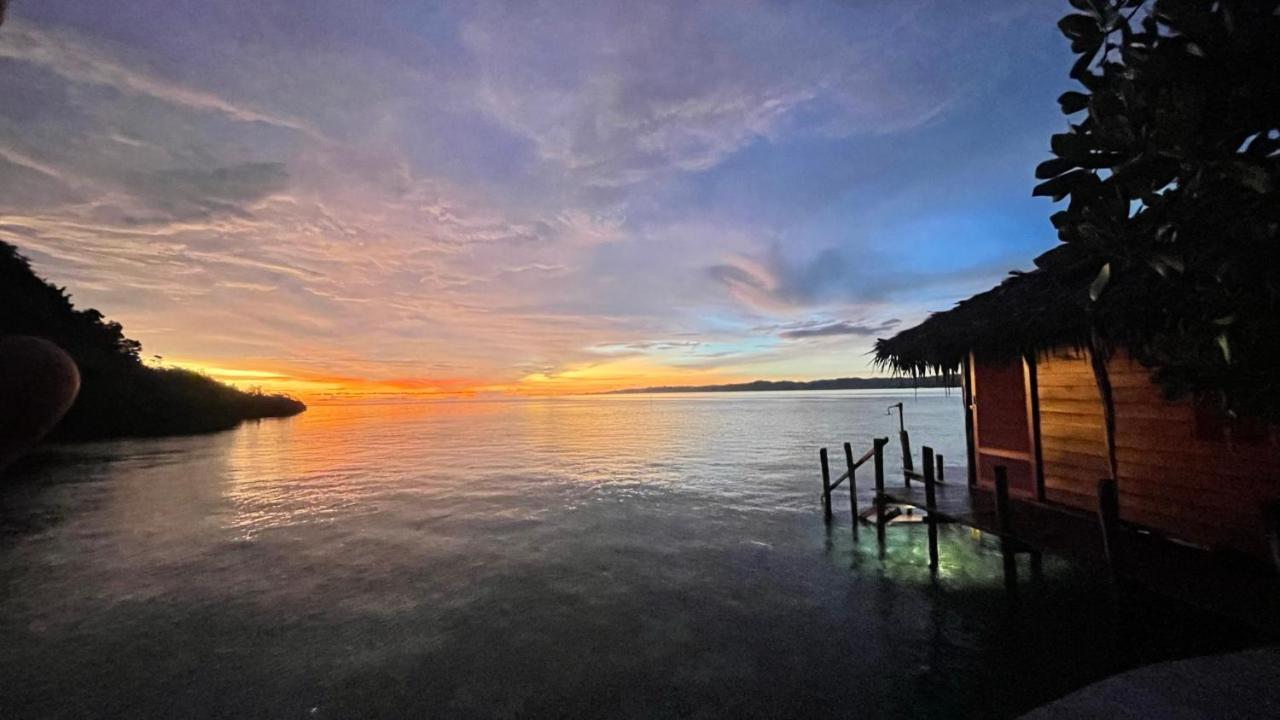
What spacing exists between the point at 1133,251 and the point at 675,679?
737 centimetres

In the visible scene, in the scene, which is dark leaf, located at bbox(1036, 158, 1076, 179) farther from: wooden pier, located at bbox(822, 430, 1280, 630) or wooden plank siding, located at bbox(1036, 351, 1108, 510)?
wooden plank siding, located at bbox(1036, 351, 1108, 510)

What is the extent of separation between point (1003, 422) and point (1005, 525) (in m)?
3.49

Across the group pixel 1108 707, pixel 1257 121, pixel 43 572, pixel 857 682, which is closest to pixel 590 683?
pixel 857 682

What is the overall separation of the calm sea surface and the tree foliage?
5.11 metres

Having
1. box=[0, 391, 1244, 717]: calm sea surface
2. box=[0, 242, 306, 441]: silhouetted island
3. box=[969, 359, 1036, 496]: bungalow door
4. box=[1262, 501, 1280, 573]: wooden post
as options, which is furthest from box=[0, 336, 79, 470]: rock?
box=[0, 242, 306, 441]: silhouetted island

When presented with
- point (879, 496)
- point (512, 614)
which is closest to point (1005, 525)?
point (879, 496)

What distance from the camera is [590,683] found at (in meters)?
7.90

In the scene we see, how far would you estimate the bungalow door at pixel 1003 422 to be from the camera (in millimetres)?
11586

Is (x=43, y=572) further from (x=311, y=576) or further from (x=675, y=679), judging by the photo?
(x=675, y=679)

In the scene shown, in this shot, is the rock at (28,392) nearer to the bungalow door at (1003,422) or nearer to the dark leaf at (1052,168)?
the dark leaf at (1052,168)

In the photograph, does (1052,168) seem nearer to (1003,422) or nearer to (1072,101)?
(1072,101)

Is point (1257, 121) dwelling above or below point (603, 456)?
above

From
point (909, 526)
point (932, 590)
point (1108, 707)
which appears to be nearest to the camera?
→ point (1108, 707)

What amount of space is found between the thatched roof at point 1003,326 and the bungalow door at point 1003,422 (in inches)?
17.2
